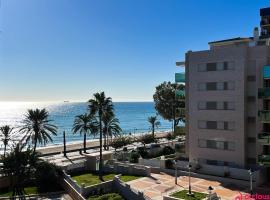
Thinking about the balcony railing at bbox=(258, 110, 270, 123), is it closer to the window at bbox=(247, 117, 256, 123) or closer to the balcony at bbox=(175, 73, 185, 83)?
the window at bbox=(247, 117, 256, 123)

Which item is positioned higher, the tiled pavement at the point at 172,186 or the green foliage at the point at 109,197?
the tiled pavement at the point at 172,186

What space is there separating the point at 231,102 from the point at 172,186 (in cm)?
1326

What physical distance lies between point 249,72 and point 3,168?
105 feet

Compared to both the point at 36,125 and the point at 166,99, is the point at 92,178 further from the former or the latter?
the point at 166,99

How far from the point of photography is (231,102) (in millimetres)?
41688

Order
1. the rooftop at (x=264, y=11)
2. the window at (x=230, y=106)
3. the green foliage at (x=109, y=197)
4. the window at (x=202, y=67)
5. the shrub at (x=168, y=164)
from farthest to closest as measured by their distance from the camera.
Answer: the rooftop at (x=264, y=11) < the shrub at (x=168, y=164) < the window at (x=202, y=67) < the window at (x=230, y=106) < the green foliage at (x=109, y=197)

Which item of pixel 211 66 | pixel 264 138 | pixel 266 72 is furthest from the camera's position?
pixel 211 66

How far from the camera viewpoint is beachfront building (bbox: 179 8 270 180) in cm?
4041

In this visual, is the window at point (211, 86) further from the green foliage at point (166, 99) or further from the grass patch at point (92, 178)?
the green foliage at point (166, 99)

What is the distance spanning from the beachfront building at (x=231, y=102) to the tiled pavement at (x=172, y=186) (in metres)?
4.84

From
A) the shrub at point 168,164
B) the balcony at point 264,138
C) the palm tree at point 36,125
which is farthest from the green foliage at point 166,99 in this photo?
the balcony at point 264,138

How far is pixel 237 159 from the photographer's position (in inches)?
1623

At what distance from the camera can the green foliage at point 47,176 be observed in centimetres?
3922

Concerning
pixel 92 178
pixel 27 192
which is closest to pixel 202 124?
pixel 92 178
